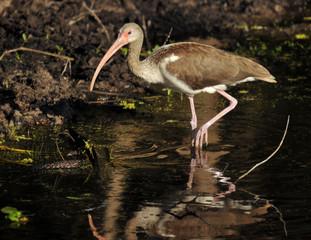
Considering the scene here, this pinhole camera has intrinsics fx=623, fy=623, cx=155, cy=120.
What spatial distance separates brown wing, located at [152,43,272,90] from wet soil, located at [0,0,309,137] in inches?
83.5

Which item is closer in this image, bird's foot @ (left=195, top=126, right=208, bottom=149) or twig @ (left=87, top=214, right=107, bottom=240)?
twig @ (left=87, top=214, right=107, bottom=240)

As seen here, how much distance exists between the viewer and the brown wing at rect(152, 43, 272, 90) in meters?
8.69

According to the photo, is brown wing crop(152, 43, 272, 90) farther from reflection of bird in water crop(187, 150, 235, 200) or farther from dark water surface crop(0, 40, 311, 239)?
reflection of bird in water crop(187, 150, 235, 200)

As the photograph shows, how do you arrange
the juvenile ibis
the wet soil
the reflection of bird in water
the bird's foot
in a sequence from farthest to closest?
the wet soil < the juvenile ibis < the bird's foot < the reflection of bird in water

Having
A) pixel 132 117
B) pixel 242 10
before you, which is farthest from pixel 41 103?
→ pixel 242 10

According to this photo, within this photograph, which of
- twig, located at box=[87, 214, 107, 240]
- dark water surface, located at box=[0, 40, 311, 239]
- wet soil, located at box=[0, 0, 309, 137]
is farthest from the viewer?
wet soil, located at box=[0, 0, 309, 137]

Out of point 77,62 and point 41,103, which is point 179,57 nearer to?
point 41,103

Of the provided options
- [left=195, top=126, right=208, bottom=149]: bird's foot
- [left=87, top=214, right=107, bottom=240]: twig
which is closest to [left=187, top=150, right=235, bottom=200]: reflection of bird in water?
[left=195, top=126, right=208, bottom=149]: bird's foot

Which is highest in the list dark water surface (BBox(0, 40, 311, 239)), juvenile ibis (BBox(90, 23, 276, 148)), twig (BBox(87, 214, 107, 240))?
juvenile ibis (BBox(90, 23, 276, 148))

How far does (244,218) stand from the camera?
19.3 ft

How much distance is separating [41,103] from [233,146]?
11.0 feet

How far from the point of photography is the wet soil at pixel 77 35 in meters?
9.91

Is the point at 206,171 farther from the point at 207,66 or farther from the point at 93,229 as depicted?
the point at 93,229

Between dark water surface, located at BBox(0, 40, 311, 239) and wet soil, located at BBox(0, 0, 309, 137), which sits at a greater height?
wet soil, located at BBox(0, 0, 309, 137)
